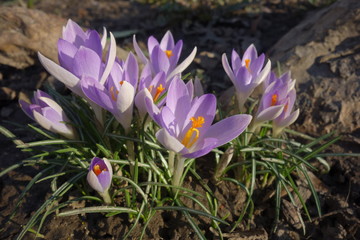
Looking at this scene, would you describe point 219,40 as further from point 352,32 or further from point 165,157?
point 165,157

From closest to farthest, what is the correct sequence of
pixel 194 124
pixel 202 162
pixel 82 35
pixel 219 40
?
pixel 194 124 < pixel 82 35 < pixel 202 162 < pixel 219 40

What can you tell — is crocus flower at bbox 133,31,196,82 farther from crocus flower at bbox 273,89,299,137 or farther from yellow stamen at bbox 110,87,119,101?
crocus flower at bbox 273,89,299,137

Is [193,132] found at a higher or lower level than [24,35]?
lower

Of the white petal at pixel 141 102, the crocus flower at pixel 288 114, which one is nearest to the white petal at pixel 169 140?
the white petal at pixel 141 102

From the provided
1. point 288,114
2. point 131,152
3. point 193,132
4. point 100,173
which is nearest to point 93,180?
point 100,173

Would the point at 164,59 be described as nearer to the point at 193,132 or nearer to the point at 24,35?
the point at 193,132

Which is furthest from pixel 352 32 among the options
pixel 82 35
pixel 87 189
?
pixel 87 189

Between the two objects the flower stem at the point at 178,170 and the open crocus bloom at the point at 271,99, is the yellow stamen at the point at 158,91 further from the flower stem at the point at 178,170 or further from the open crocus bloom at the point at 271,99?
the open crocus bloom at the point at 271,99

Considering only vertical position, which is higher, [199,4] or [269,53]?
[199,4]
